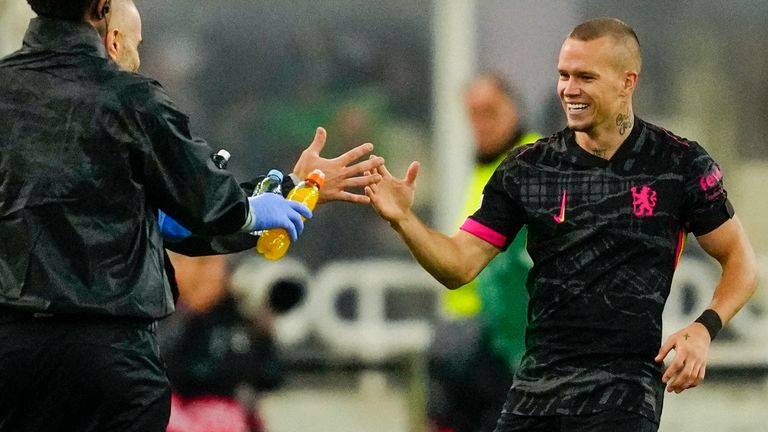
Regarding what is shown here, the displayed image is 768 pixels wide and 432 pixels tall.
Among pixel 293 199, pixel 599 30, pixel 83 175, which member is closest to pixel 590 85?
pixel 599 30

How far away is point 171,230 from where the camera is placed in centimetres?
383

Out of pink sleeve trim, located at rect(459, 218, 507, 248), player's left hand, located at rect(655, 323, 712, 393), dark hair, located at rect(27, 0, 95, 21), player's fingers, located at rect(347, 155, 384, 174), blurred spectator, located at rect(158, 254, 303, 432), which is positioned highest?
dark hair, located at rect(27, 0, 95, 21)

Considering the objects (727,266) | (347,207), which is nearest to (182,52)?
(347,207)

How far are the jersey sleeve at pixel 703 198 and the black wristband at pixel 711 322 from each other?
0.22m

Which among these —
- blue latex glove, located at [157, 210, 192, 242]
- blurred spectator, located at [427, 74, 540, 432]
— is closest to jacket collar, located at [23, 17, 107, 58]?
blue latex glove, located at [157, 210, 192, 242]

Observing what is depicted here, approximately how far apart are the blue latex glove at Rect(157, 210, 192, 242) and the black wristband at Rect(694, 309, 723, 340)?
1343 millimetres

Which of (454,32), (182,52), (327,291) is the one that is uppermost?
(454,32)

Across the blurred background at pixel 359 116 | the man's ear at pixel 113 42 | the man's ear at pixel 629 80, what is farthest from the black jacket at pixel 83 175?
the blurred background at pixel 359 116

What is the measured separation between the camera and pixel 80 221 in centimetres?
318

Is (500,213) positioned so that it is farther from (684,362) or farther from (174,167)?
(174,167)

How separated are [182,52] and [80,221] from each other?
3.59 m

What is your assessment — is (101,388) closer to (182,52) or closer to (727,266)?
(727,266)

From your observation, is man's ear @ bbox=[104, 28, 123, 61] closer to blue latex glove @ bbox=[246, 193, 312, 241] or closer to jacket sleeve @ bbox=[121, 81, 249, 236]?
jacket sleeve @ bbox=[121, 81, 249, 236]

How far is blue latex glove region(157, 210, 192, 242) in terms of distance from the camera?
3.82 m
